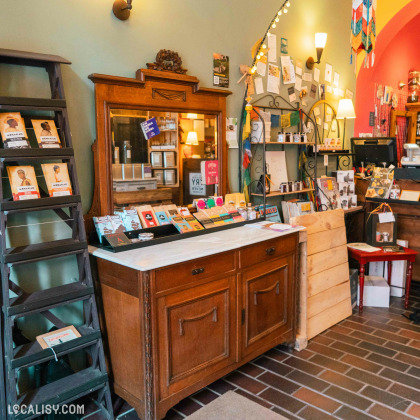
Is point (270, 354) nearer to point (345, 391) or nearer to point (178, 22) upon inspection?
point (345, 391)

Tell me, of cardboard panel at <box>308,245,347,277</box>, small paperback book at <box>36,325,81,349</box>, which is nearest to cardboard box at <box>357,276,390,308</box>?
cardboard panel at <box>308,245,347,277</box>

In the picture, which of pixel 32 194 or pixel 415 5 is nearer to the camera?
pixel 32 194

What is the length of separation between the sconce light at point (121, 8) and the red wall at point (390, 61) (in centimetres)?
438

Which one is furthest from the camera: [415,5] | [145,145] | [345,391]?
[415,5]

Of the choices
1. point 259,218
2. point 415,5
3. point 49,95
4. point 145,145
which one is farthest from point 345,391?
point 415,5

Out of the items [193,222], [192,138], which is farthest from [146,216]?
[192,138]

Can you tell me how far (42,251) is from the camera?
2.15 metres

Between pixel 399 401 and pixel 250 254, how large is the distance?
1.25 meters

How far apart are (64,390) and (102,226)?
946 millimetres

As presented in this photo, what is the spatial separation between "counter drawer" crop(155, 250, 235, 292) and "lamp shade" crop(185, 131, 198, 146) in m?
0.98

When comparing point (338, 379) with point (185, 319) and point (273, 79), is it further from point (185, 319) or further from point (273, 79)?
point (273, 79)

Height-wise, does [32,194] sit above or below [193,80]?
below

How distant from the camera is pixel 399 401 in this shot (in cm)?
249

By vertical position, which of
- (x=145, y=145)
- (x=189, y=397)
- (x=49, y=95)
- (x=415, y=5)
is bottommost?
(x=189, y=397)
